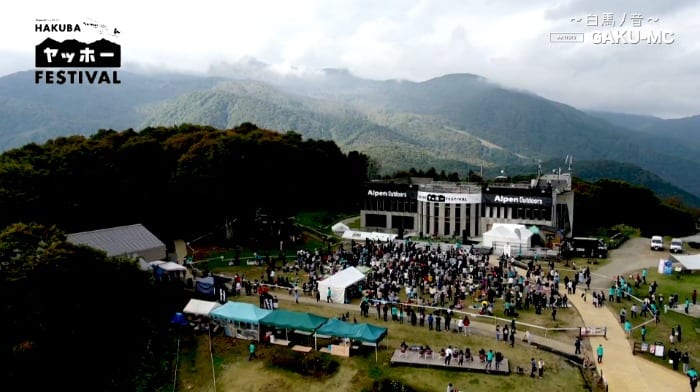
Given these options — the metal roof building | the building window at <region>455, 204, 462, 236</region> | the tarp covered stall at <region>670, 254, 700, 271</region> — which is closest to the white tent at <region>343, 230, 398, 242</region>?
the building window at <region>455, 204, 462, 236</region>

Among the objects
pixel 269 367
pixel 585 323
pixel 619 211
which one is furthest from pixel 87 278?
pixel 619 211

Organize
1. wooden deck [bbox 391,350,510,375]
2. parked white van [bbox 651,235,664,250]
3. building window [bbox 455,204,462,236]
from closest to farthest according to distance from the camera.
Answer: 1. wooden deck [bbox 391,350,510,375]
2. parked white van [bbox 651,235,664,250]
3. building window [bbox 455,204,462,236]

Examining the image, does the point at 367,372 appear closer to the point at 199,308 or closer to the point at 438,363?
the point at 438,363

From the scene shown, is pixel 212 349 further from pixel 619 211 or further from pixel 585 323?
pixel 619 211

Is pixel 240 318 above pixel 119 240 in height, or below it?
below

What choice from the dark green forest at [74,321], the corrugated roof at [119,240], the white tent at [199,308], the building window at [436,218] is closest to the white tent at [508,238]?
the building window at [436,218]

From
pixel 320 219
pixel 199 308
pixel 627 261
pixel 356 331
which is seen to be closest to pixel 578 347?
pixel 356 331

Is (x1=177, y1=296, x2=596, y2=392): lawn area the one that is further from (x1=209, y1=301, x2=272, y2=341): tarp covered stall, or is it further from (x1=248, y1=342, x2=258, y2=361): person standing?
(x1=209, y1=301, x2=272, y2=341): tarp covered stall
